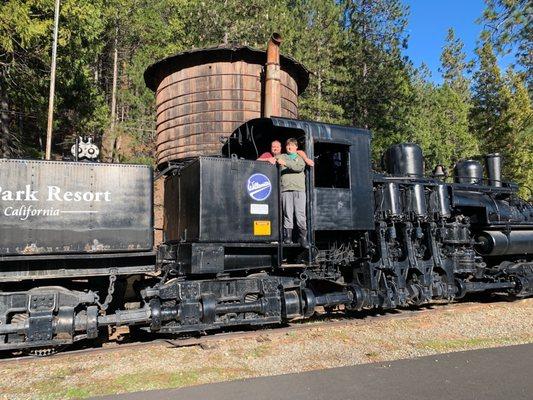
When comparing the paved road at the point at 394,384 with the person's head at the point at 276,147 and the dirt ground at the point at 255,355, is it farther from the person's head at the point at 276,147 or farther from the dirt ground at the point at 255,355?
the person's head at the point at 276,147

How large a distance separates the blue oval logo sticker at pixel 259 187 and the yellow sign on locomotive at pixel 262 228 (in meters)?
0.36

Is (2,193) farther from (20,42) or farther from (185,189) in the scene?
(20,42)

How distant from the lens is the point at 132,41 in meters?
29.2

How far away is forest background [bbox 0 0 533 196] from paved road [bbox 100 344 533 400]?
12.0 meters

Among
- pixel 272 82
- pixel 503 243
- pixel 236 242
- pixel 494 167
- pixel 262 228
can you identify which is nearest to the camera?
pixel 236 242

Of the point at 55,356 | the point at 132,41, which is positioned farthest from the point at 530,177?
the point at 55,356

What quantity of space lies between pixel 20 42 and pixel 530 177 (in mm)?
35362

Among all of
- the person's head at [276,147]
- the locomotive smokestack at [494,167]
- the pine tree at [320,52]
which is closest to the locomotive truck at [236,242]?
the person's head at [276,147]

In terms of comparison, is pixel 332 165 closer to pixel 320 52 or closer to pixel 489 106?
pixel 320 52

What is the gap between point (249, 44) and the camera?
2219cm

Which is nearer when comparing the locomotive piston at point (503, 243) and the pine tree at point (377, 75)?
the locomotive piston at point (503, 243)

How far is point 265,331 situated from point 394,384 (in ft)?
8.79

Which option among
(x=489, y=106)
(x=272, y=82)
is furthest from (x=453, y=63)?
(x=272, y=82)

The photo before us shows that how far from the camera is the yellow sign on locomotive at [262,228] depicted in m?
6.75
